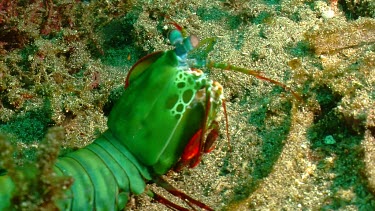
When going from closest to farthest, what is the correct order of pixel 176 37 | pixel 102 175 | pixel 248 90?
pixel 102 175, pixel 176 37, pixel 248 90

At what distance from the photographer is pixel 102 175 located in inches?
117

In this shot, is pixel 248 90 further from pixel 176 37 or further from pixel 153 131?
pixel 153 131

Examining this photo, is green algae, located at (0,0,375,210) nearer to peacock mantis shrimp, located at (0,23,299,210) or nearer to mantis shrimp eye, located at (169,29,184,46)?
peacock mantis shrimp, located at (0,23,299,210)

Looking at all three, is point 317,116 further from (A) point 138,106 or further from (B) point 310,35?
(A) point 138,106

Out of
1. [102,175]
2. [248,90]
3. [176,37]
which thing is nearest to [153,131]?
[102,175]

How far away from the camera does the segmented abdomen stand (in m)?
2.89

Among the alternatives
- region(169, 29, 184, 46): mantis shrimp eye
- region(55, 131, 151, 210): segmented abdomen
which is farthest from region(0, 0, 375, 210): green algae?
region(169, 29, 184, 46): mantis shrimp eye

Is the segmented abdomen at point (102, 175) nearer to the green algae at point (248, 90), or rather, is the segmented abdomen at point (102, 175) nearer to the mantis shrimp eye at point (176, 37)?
the green algae at point (248, 90)

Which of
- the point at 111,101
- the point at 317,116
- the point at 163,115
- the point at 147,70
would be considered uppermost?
the point at 147,70

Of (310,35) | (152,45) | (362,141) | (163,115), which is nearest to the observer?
(163,115)

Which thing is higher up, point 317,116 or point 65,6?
point 65,6

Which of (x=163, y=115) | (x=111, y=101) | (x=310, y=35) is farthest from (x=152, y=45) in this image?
(x=163, y=115)

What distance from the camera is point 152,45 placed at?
15.8 ft

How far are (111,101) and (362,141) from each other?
7.48ft
